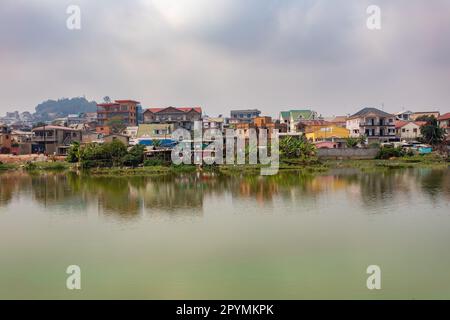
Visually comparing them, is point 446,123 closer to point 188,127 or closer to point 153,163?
point 188,127

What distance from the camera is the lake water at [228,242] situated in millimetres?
7613

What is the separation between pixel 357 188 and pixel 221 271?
1167 centimetres

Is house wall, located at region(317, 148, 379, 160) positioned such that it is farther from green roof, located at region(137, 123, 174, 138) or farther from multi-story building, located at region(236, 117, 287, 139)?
green roof, located at region(137, 123, 174, 138)

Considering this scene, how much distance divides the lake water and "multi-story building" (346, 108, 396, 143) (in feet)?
69.4

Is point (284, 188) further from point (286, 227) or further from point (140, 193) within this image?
point (286, 227)

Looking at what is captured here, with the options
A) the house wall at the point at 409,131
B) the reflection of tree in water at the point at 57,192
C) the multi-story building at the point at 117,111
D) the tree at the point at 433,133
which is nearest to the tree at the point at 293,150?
the tree at the point at 433,133

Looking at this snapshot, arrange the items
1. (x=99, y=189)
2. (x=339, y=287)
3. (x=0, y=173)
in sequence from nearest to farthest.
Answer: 1. (x=339, y=287)
2. (x=99, y=189)
3. (x=0, y=173)

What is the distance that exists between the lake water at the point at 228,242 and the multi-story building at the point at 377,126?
21141mm

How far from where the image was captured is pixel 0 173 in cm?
2764

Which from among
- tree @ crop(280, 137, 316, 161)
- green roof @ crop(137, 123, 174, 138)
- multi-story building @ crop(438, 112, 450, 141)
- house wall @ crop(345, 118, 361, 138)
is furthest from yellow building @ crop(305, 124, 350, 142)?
green roof @ crop(137, 123, 174, 138)

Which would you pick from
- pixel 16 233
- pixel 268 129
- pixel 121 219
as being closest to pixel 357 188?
pixel 121 219

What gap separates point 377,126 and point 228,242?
31.8m

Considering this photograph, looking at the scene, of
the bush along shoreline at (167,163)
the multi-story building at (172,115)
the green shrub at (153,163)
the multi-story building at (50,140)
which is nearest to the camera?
the bush along shoreline at (167,163)

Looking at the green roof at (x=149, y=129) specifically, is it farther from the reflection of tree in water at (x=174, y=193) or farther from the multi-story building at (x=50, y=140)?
the reflection of tree in water at (x=174, y=193)
